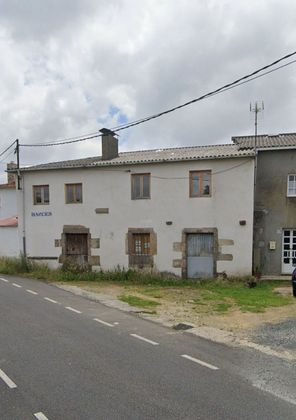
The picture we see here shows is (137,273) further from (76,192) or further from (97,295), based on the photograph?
(76,192)

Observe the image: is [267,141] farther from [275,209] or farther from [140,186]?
[140,186]

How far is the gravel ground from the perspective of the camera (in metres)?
7.00

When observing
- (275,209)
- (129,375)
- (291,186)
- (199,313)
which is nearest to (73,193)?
(275,209)

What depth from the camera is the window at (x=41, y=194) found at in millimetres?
19062

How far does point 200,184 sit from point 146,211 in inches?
112

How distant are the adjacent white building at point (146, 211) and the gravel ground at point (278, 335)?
300 inches

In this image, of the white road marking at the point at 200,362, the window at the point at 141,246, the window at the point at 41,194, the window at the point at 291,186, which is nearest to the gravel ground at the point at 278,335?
the white road marking at the point at 200,362

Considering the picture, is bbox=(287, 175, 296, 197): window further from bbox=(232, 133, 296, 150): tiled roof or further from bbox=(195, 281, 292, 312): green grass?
bbox=(195, 281, 292, 312): green grass

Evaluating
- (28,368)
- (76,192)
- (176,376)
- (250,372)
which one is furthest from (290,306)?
(76,192)

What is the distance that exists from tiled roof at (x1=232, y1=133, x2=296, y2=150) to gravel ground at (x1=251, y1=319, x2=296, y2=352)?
34.1 feet

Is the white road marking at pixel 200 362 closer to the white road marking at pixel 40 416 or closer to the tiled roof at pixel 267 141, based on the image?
the white road marking at pixel 40 416

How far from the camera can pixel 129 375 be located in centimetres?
534

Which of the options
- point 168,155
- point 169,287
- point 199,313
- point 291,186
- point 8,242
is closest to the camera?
point 199,313

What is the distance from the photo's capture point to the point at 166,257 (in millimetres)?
16859
